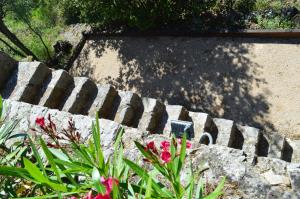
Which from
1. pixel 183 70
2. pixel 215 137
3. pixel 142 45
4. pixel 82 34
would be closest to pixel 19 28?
pixel 82 34

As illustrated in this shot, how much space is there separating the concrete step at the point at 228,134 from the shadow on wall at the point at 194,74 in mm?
622

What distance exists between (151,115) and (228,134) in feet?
3.92

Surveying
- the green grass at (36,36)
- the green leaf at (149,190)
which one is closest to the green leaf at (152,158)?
the green leaf at (149,190)

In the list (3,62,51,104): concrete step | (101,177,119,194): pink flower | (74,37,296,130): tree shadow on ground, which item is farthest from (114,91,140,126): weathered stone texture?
(101,177,119,194): pink flower

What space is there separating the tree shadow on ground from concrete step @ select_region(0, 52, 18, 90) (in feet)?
8.39

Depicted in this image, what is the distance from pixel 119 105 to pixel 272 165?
12.7 ft

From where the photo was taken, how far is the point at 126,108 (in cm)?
655

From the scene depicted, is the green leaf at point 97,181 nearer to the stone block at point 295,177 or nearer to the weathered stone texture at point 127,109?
the stone block at point 295,177

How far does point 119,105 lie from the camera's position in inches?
265

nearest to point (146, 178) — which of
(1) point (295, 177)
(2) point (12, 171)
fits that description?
(2) point (12, 171)

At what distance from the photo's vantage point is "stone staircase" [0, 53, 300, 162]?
21.3 ft

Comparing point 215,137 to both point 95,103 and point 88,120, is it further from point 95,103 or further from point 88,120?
point 88,120

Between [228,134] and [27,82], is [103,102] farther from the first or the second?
[228,134]

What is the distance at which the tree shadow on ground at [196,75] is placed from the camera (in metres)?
7.47
